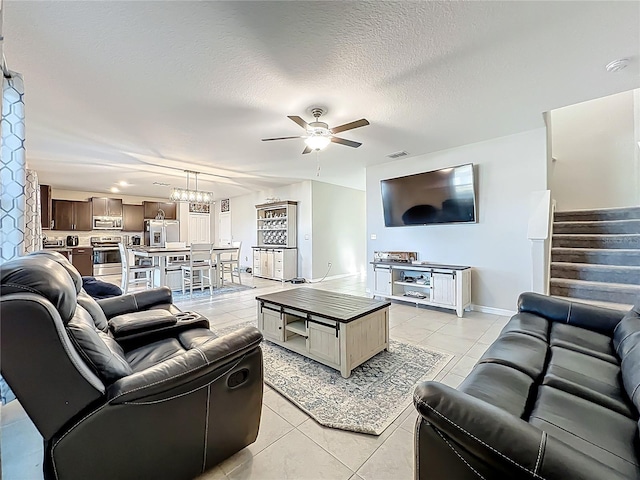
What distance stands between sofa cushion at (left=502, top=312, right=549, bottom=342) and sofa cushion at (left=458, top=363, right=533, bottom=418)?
0.66 meters

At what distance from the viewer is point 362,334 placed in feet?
8.11

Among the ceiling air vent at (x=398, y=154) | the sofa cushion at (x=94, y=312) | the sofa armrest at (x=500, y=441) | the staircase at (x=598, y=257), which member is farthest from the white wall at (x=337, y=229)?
the sofa armrest at (x=500, y=441)

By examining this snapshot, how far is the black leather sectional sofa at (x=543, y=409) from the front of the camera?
785 millimetres

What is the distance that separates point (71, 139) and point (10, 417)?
12.0 feet

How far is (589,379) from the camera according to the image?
142cm

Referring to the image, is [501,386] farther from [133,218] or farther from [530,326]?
[133,218]

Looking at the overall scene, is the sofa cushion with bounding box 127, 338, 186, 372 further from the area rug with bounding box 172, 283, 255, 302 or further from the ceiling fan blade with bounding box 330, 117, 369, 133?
the area rug with bounding box 172, 283, 255, 302

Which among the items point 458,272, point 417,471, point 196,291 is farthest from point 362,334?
point 196,291

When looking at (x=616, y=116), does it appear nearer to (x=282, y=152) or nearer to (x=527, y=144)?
(x=527, y=144)

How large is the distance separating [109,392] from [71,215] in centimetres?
927

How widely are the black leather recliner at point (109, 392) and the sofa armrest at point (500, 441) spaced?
92cm

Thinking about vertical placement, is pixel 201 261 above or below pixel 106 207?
below

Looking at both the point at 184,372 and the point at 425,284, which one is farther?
the point at 425,284

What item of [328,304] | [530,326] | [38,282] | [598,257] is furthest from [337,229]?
[38,282]
